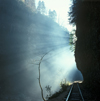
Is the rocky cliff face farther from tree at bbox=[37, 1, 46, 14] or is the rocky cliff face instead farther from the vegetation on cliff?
tree at bbox=[37, 1, 46, 14]

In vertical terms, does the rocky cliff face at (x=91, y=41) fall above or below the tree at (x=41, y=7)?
below

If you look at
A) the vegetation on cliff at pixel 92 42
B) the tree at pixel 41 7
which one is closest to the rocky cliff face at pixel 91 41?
the vegetation on cliff at pixel 92 42

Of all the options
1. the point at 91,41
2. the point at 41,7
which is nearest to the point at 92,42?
the point at 91,41

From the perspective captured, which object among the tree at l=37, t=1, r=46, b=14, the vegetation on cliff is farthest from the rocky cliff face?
the tree at l=37, t=1, r=46, b=14

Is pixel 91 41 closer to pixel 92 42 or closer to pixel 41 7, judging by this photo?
pixel 92 42

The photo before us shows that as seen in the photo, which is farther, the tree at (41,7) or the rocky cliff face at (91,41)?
the tree at (41,7)

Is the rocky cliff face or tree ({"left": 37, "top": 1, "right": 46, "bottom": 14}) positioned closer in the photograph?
the rocky cliff face

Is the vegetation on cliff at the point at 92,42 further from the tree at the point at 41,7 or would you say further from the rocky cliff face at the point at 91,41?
the tree at the point at 41,7

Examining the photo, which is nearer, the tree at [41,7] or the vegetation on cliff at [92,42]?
the vegetation on cliff at [92,42]

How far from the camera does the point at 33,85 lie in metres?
41.3

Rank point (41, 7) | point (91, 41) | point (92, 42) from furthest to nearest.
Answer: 1. point (41, 7)
2. point (91, 41)
3. point (92, 42)

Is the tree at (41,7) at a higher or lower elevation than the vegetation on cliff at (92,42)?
higher

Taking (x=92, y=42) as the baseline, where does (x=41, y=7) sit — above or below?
above

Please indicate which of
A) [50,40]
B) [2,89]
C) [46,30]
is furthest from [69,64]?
[2,89]
